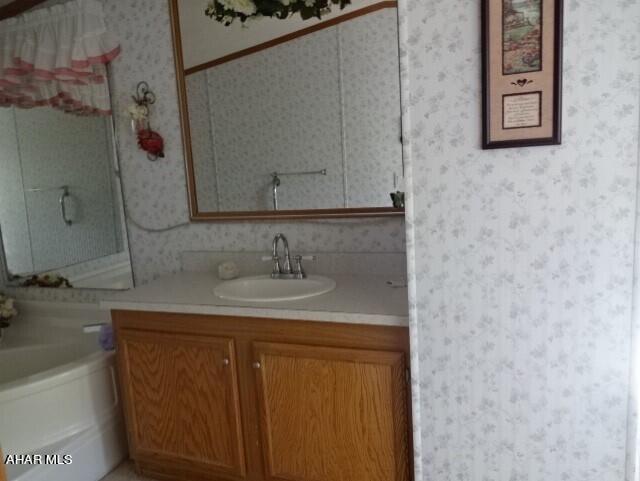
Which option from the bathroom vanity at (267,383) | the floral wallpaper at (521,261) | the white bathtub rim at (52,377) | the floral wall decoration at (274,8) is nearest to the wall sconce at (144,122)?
the floral wall decoration at (274,8)

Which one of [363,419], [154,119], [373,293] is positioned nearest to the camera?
[363,419]

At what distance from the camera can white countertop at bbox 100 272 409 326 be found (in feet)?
5.22

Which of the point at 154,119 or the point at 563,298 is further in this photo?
the point at 154,119

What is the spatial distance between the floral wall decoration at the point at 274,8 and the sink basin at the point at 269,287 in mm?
1087

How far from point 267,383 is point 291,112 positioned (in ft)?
3.70

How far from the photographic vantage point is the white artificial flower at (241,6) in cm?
194

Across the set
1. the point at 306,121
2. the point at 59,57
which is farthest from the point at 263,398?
the point at 59,57

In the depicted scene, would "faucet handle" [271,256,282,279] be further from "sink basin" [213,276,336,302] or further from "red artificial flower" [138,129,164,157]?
"red artificial flower" [138,129,164,157]

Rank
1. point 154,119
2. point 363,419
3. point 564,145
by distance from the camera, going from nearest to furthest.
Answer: point 564,145, point 363,419, point 154,119

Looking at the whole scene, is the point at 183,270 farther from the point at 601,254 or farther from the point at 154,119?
the point at 601,254

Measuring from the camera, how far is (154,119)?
238cm

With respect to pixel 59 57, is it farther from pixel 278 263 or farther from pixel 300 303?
pixel 300 303

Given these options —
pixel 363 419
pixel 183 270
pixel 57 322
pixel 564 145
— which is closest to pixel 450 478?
pixel 363 419

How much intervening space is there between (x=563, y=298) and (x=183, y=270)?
1764mm
